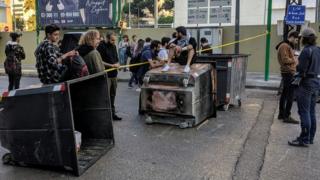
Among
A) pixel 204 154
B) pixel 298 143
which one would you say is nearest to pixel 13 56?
pixel 204 154

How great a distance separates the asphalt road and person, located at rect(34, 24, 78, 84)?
1259mm

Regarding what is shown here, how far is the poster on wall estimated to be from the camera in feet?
61.1

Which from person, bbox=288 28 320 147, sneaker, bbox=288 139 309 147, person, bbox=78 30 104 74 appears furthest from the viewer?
person, bbox=78 30 104 74

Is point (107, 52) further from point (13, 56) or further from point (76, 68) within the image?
point (13, 56)

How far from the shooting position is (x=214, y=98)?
8164 mm

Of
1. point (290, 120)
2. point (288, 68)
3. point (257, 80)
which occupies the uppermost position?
point (288, 68)

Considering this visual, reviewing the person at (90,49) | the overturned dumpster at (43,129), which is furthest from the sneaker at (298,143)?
the person at (90,49)

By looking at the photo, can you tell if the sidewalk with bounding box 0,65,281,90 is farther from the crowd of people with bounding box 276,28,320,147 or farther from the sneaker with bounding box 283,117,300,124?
the crowd of people with bounding box 276,28,320,147

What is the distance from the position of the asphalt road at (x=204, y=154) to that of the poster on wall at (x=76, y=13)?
11087 mm

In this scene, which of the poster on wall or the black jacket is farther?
the poster on wall

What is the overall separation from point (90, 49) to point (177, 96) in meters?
1.79

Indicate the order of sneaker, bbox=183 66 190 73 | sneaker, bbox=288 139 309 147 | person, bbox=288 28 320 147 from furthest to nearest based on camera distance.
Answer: sneaker, bbox=183 66 190 73, sneaker, bbox=288 139 309 147, person, bbox=288 28 320 147

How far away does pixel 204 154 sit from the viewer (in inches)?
232

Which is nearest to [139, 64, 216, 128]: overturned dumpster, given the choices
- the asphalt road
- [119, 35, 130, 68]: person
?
the asphalt road
